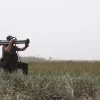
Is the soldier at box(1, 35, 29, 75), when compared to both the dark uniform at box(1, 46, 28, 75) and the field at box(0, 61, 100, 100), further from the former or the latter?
the field at box(0, 61, 100, 100)

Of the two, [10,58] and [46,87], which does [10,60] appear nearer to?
[10,58]

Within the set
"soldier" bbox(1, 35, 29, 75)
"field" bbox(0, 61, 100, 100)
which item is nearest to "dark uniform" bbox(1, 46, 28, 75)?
"soldier" bbox(1, 35, 29, 75)

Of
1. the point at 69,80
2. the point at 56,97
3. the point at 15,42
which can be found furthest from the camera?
the point at 15,42

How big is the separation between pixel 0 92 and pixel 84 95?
192cm

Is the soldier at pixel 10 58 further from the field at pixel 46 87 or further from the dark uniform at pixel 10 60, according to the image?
the field at pixel 46 87

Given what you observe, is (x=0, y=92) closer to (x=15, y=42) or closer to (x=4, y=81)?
(x=4, y=81)

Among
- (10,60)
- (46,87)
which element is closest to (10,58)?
(10,60)

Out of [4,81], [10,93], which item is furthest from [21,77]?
[10,93]

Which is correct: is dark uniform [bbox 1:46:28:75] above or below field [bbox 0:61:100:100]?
above

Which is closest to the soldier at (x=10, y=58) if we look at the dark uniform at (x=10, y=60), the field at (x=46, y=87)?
the dark uniform at (x=10, y=60)

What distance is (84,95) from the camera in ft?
29.8

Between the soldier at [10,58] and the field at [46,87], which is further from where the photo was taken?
the soldier at [10,58]

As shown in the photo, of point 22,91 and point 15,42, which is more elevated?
point 15,42

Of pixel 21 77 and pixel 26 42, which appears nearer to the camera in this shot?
pixel 21 77
